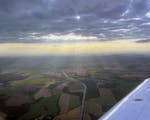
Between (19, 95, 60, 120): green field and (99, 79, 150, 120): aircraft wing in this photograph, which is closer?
(99, 79, 150, 120): aircraft wing

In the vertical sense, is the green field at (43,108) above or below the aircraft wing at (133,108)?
below

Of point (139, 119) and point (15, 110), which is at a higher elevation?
point (139, 119)

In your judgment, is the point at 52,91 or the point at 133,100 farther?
the point at 52,91

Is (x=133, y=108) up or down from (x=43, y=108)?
up

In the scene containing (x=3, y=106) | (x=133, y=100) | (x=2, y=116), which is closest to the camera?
(x=133, y=100)

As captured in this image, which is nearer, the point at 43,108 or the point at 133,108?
the point at 133,108

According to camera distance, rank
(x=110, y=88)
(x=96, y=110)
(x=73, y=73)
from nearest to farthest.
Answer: (x=96, y=110)
(x=110, y=88)
(x=73, y=73)

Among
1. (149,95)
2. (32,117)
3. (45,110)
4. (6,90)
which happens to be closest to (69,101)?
(45,110)

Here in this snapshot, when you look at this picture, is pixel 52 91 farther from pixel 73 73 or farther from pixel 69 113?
pixel 73 73
